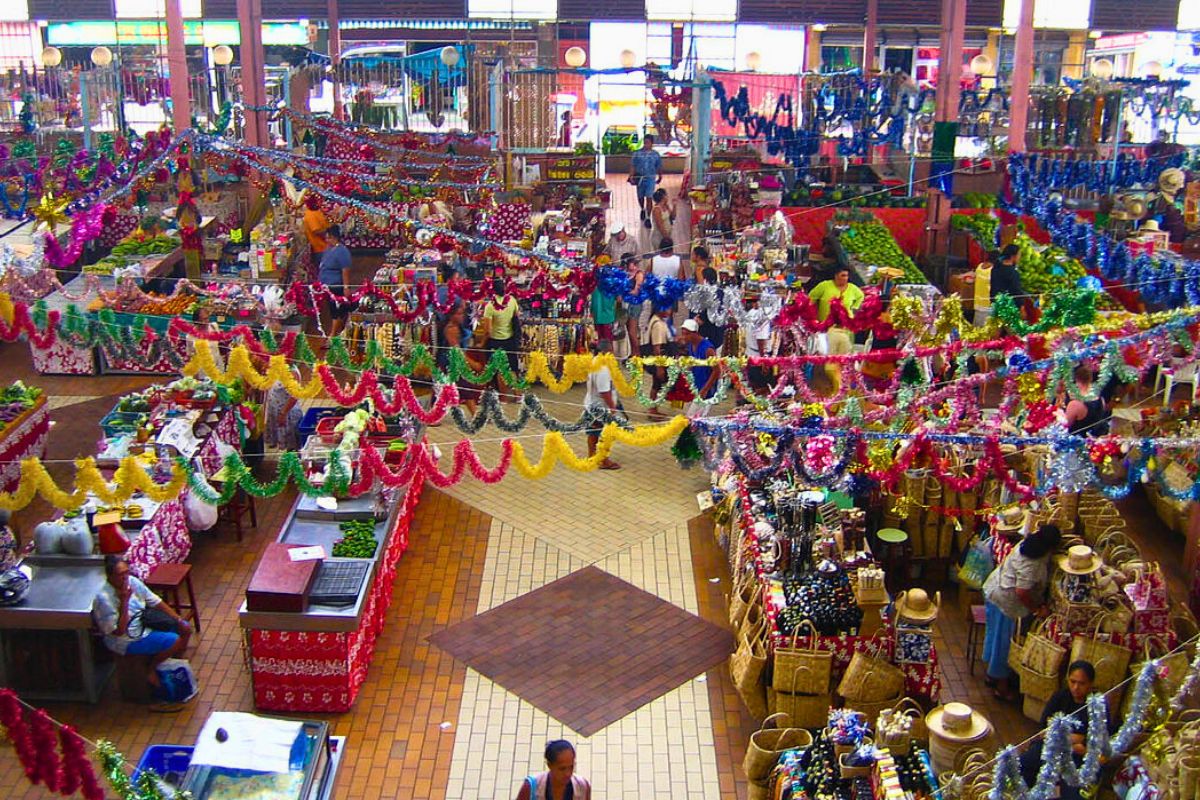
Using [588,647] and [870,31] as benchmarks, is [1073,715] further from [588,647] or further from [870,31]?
[870,31]

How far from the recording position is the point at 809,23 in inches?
1040

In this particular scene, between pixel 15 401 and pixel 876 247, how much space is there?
10705mm

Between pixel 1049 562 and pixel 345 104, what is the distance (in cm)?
1770

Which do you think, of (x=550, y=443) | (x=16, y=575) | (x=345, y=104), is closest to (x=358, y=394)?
(x=550, y=443)

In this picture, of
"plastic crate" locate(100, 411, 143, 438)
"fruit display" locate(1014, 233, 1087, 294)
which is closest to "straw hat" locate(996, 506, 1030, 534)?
"fruit display" locate(1014, 233, 1087, 294)

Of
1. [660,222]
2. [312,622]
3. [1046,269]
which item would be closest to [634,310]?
[660,222]

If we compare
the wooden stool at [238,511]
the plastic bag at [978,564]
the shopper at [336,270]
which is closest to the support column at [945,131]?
the shopper at [336,270]

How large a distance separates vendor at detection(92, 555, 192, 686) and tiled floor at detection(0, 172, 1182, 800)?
471 mm

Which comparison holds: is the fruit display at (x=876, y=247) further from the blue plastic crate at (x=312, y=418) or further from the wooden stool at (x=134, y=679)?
the wooden stool at (x=134, y=679)

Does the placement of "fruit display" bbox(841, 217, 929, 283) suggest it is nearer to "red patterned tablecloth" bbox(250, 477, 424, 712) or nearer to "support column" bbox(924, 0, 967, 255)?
"support column" bbox(924, 0, 967, 255)

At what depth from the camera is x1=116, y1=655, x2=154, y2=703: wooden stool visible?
9.07 m

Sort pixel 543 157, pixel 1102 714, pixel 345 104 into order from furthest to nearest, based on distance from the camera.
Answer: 1. pixel 345 104
2. pixel 543 157
3. pixel 1102 714

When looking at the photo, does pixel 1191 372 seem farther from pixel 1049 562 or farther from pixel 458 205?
pixel 458 205

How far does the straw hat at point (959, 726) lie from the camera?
7.38m
